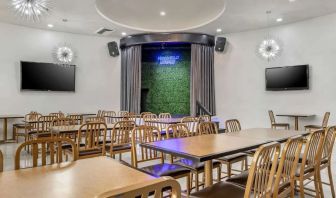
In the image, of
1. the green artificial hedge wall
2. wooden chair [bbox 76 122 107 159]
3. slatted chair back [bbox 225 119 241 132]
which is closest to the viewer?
wooden chair [bbox 76 122 107 159]

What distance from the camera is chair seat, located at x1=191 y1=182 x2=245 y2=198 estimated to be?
2076mm

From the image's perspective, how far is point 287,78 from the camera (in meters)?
7.72

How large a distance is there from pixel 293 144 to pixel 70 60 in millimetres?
7854

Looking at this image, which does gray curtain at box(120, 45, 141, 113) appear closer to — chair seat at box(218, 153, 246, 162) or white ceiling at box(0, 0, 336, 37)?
white ceiling at box(0, 0, 336, 37)

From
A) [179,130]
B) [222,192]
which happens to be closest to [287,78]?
[179,130]

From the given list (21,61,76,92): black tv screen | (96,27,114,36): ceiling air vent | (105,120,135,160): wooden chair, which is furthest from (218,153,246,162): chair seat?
(21,61,76,92): black tv screen

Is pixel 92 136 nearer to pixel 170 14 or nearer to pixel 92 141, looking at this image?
pixel 92 141

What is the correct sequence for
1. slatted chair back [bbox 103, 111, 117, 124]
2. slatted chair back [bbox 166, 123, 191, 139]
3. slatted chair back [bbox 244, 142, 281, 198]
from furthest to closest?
slatted chair back [bbox 103, 111, 117, 124], slatted chair back [bbox 166, 123, 191, 139], slatted chair back [bbox 244, 142, 281, 198]

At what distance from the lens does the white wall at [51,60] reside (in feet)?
25.0

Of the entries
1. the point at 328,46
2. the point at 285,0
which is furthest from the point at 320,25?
the point at 285,0

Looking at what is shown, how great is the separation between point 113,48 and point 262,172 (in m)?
8.26

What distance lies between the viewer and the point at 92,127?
3.83m

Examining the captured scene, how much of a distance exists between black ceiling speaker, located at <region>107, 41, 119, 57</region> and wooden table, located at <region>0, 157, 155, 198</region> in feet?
25.5

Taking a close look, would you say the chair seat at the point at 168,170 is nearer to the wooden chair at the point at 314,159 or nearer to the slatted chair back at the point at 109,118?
the wooden chair at the point at 314,159
